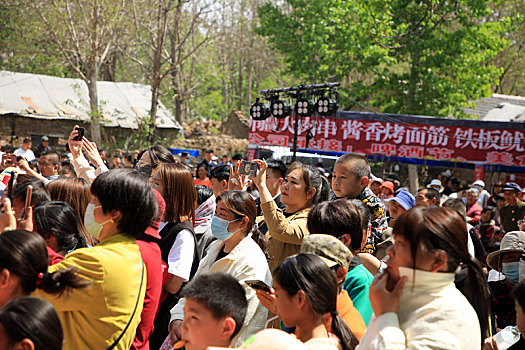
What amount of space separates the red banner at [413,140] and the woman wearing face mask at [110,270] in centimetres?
1366

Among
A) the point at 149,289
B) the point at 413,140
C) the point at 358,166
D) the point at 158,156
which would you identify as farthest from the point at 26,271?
the point at 413,140

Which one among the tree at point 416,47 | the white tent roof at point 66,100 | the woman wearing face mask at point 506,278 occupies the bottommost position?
the woman wearing face mask at point 506,278

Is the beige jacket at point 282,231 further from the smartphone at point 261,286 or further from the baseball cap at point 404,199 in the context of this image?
the baseball cap at point 404,199

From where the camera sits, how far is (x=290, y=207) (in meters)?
4.07

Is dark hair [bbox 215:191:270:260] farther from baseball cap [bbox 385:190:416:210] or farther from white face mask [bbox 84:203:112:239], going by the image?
baseball cap [bbox 385:190:416:210]

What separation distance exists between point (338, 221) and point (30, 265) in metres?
1.65

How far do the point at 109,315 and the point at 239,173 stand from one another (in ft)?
7.68

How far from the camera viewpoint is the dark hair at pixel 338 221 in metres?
3.14

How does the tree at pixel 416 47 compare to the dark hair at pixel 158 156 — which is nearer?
the dark hair at pixel 158 156

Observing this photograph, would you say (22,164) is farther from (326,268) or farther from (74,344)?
(326,268)

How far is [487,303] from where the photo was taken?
90.0 inches

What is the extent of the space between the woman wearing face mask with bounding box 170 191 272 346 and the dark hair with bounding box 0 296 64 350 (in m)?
1.25

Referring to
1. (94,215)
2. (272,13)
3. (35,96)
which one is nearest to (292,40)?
(272,13)

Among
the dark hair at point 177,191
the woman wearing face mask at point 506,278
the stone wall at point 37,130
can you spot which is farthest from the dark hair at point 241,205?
the stone wall at point 37,130
